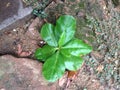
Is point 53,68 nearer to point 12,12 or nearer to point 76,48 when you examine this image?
point 76,48

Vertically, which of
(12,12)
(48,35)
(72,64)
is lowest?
(72,64)

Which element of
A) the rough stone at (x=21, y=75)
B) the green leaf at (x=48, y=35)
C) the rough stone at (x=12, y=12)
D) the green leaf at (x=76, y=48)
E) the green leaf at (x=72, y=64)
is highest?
the rough stone at (x=12, y=12)

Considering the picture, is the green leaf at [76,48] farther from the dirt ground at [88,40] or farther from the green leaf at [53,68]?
the dirt ground at [88,40]

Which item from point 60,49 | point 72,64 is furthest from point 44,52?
point 72,64

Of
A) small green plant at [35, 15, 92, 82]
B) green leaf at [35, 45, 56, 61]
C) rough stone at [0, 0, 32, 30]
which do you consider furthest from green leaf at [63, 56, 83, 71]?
rough stone at [0, 0, 32, 30]

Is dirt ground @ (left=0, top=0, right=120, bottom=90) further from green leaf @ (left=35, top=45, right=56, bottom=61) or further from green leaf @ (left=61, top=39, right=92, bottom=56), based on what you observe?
green leaf @ (left=61, top=39, right=92, bottom=56)

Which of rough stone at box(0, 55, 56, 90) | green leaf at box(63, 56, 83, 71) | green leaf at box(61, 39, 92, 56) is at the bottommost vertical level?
rough stone at box(0, 55, 56, 90)

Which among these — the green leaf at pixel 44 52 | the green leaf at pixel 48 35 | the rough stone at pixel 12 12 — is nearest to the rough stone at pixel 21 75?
the green leaf at pixel 44 52
